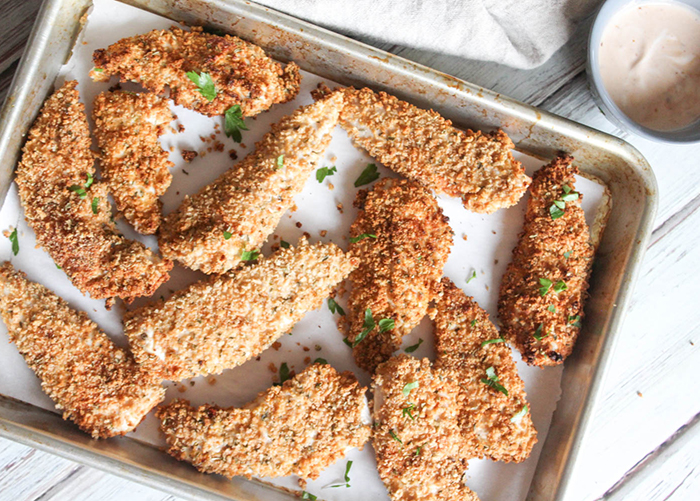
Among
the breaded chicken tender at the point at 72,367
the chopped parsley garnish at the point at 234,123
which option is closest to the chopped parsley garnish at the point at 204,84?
the chopped parsley garnish at the point at 234,123

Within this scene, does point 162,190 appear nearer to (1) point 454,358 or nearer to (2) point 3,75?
(2) point 3,75

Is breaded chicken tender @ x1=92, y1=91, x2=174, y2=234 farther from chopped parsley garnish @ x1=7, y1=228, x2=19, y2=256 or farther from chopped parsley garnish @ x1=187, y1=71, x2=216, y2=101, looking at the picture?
chopped parsley garnish @ x1=7, y1=228, x2=19, y2=256

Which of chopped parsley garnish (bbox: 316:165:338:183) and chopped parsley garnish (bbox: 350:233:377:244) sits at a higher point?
chopped parsley garnish (bbox: 316:165:338:183)

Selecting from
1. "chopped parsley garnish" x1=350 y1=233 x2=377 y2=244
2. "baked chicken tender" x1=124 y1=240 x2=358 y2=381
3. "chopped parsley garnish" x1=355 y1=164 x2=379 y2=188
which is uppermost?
"chopped parsley garnish" x1=355 y1=164 x2=379 y2=188

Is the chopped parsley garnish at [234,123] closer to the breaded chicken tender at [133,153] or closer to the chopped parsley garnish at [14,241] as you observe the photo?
the breaded chicken tender at [133,153]

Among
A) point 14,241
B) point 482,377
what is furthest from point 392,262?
point 14,241

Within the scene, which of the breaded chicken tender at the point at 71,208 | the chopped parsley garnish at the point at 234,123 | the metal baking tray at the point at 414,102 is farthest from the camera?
the chopped parsley garnish at the point at 234,123

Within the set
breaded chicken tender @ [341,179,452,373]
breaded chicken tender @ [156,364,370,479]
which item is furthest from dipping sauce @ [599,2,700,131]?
breaded chicken tender @ [156,364,370,479]

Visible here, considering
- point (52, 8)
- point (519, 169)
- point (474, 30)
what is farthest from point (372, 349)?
point (52, 8)
